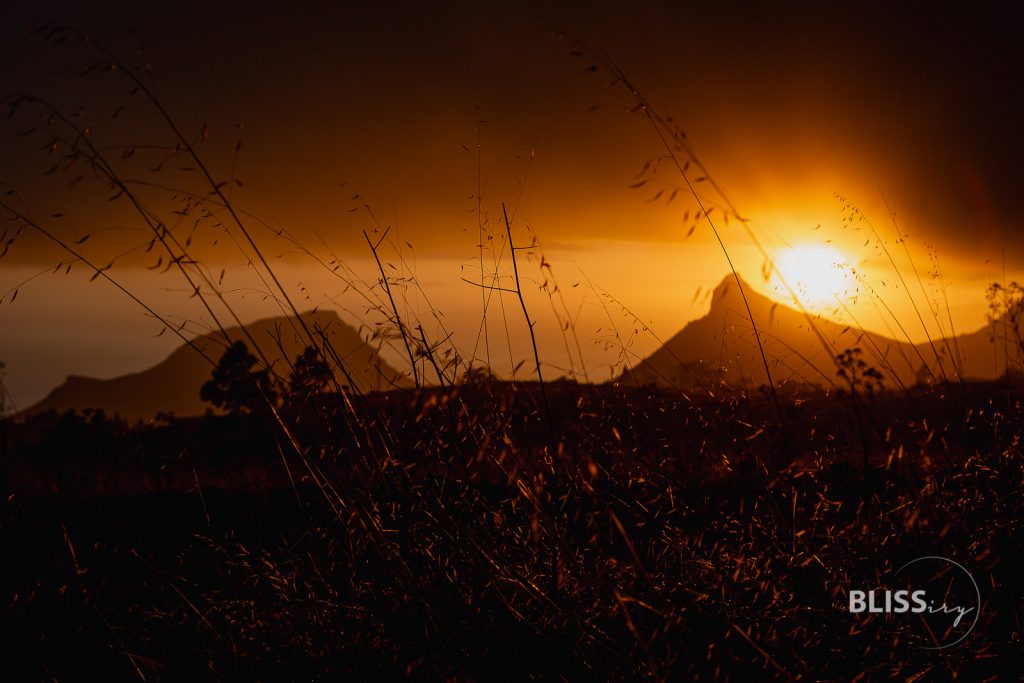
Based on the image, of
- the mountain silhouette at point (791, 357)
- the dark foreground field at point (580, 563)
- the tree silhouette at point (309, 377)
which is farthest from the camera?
the mountain silhouette at point (791, 357)


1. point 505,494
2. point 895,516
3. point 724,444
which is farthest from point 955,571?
point 505,494

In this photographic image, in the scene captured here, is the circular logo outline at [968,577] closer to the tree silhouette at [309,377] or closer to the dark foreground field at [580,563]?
the dark foreground field at [580,563]

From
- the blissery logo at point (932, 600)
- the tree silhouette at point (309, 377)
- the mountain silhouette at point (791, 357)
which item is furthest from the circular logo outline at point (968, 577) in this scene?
the tree silhouette at point (309, 377)

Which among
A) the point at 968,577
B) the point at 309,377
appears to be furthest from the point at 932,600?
the point at 309,377

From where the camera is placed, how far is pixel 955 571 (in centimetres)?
236

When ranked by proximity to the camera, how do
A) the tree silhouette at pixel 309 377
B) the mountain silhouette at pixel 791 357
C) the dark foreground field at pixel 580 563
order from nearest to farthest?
the dark foreground field at pixel 580 563, the tree silhouette at pixel 309 377, the mountain silhouette at pixel 791 357

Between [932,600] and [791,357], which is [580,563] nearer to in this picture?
[932,600]

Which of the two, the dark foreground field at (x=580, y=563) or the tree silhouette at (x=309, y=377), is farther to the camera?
the tree silhouette at (x=309, y=377)

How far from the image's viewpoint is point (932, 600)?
7.19ft

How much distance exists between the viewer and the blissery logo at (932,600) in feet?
6.86

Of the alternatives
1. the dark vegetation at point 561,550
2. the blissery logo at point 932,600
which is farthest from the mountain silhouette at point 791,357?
the blissery logo at point 932,600

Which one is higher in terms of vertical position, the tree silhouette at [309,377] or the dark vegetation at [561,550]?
the tree silhouette at [309,377]

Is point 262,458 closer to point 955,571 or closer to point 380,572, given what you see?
point 380,572

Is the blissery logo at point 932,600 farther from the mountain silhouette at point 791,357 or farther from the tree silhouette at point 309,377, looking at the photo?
the tree silhouette at point 309,377
